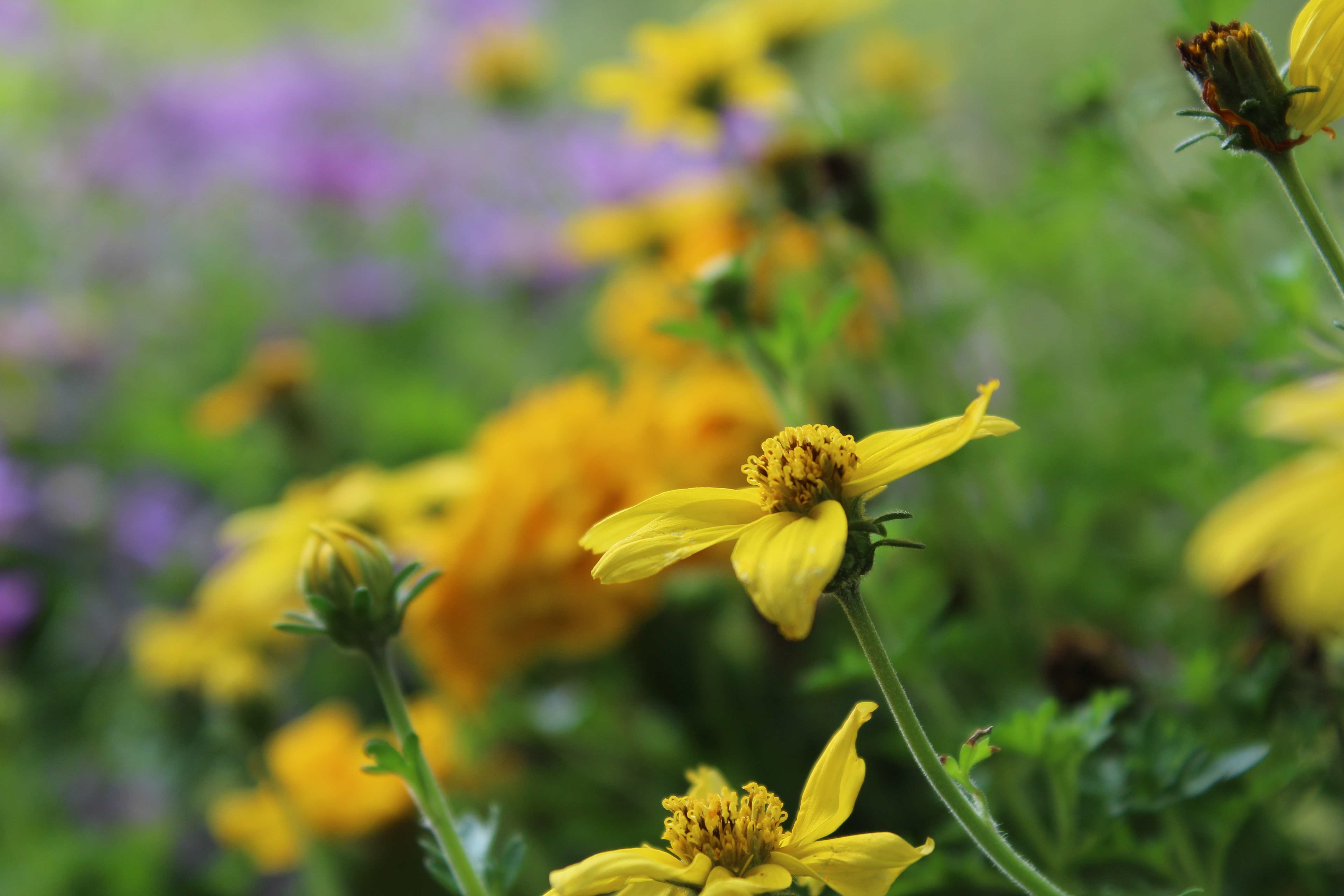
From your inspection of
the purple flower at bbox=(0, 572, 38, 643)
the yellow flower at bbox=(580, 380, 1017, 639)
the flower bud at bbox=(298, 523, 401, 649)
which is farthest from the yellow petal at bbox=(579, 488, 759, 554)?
the purple flower at bbox=(0, 572, 38, 643)

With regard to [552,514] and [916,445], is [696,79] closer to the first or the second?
[552,514]

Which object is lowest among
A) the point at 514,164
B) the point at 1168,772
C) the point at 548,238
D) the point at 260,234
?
the point at 1168,772

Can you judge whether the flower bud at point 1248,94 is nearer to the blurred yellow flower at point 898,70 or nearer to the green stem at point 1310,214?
the green stem at point 1310,214

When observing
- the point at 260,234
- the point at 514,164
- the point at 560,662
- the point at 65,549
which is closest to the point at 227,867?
the point at 560,662

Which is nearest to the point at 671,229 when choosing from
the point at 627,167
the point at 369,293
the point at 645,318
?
the point at 645,318

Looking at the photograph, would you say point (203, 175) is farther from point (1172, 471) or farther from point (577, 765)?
point (1172, 471)

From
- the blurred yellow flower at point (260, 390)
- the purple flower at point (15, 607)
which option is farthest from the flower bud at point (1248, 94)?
the purple flower at point (15, 607)
